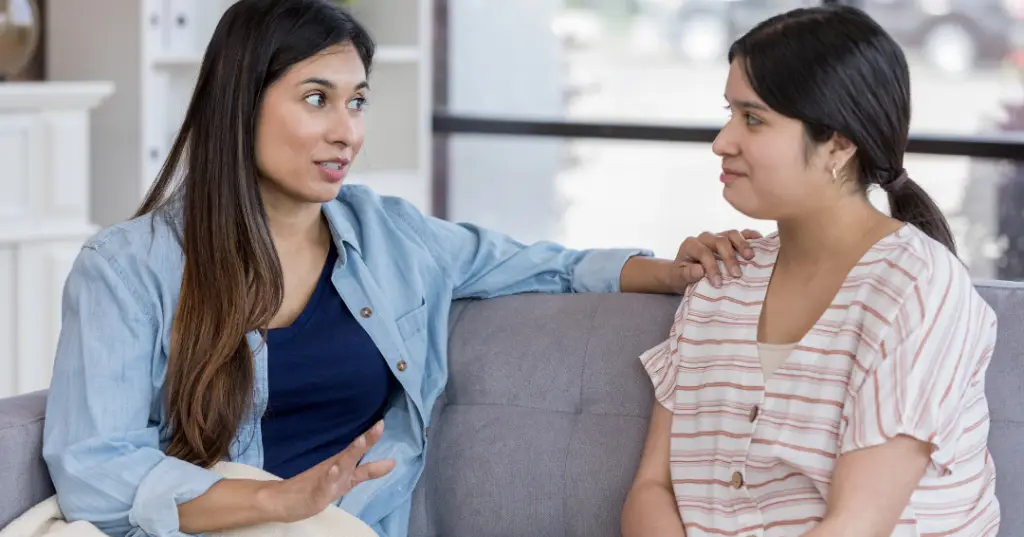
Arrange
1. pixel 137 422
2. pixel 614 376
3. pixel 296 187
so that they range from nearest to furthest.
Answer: pixel 137 422 < pixel 296 187 < pixel 614 376

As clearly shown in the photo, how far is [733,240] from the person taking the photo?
5.79ft

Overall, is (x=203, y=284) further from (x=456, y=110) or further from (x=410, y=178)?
(x=456, y=110)

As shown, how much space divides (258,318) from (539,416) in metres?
0.45

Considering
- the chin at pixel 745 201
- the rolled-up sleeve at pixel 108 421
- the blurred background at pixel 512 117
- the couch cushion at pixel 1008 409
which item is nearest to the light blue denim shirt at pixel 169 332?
the rolled-up sleeve at pixel 108 421

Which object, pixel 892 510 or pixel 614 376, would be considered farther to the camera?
pixel 614 376

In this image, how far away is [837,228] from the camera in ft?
5.23

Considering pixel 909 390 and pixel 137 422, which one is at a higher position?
pixel 909 390

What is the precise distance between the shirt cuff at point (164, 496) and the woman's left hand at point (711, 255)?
2.22ft

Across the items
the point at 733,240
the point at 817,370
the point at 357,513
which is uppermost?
the point at 733,240

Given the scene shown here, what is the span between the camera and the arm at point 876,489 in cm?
144

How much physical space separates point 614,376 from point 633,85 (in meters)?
2.41

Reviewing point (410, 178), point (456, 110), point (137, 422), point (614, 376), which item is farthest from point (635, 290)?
point (456, 110)

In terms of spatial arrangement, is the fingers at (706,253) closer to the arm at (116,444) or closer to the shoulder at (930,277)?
the shoulder at (930,277)

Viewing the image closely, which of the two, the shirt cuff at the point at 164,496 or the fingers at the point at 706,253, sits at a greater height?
the fingers at the point at 706,253
